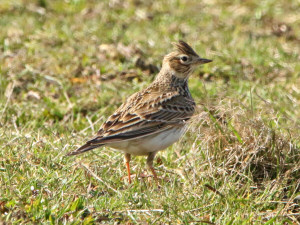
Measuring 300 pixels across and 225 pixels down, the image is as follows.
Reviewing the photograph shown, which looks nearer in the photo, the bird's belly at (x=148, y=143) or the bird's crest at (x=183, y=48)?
the bird's belly at (x=148, y=143)

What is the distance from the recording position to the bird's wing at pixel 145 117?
5820 mm

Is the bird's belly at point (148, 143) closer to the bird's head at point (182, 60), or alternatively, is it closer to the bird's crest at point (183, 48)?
the bird's head at point (182, 60)

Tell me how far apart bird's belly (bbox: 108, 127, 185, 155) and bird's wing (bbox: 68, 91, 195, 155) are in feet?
0.19

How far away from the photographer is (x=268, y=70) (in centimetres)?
947

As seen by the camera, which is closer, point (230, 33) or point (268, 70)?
point (268, 70)

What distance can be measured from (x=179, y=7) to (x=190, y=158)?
6289mm

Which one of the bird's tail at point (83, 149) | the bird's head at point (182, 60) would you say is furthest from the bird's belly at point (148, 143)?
the bird's head at point (182, 60)

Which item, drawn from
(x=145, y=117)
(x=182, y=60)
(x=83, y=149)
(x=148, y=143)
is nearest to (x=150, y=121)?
(x=145, y=117)

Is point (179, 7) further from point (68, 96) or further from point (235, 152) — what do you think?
point (235, 152)

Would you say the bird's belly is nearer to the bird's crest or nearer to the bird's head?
the bird's head

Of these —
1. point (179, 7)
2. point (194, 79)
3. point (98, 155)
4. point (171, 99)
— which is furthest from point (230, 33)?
point (98, 155)

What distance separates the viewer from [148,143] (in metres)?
6.03

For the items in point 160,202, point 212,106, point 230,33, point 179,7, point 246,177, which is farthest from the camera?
point 179,7

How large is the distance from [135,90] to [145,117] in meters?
2.37
